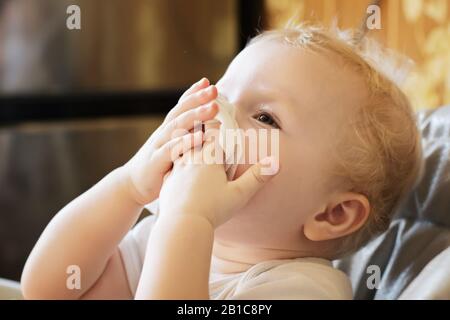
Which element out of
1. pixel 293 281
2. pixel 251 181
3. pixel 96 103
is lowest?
pixel 96 103

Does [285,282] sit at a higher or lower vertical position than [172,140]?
lower

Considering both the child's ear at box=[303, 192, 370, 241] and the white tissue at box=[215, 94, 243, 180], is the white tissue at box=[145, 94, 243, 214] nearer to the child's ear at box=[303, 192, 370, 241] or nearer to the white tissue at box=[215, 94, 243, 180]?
the white tissue at box=[215, 94, 243, 180]

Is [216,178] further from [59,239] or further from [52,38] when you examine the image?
[52,38]

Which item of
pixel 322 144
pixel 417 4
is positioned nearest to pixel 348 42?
pixel 322 144

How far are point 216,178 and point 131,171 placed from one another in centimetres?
15

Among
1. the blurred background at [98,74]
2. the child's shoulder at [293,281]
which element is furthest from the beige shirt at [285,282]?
the blurred background at [98,74]

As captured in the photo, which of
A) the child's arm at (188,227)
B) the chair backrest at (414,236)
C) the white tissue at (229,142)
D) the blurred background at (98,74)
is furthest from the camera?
the blurred background at (98,74)

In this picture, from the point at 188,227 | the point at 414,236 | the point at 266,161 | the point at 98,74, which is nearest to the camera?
the point at 188,227

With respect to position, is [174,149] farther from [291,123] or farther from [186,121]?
[291,123]

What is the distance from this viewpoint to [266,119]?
0.82m

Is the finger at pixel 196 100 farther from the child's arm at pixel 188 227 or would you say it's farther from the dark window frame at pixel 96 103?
the dark window frame at pixel 96 103

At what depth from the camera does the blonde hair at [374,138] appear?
2.75 feet

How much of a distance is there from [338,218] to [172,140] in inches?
9.4

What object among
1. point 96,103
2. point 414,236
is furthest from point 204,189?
point 96,103
